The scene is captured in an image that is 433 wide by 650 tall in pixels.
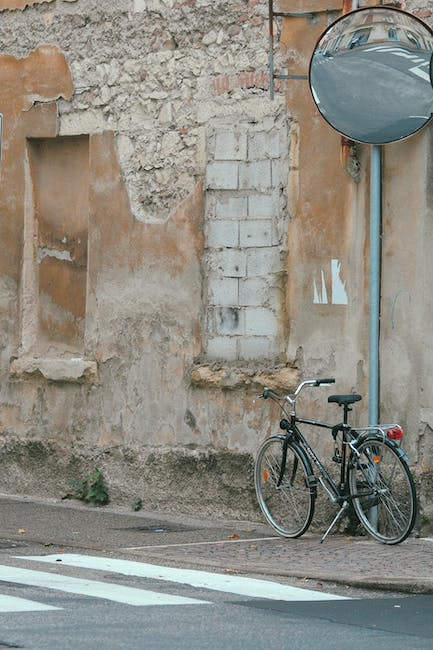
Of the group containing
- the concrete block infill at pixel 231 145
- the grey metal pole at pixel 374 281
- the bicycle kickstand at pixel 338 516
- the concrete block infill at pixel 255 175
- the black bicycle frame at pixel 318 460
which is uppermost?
the concrete block infill at pixel 231 145

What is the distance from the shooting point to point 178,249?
13281mm

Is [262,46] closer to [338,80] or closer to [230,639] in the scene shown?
[338,80]

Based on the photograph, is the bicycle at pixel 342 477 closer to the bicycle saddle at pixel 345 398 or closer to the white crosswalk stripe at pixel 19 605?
the bicycle saddle at pixel 345 398

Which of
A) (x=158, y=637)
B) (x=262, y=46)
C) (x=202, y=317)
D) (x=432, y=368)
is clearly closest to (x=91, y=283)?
(x=202, y=317)

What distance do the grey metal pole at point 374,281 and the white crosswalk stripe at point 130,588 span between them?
96.1 inches

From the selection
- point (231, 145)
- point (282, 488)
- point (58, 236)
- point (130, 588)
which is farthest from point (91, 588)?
point (58, 236)

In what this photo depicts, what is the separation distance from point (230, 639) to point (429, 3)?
20.0 feet

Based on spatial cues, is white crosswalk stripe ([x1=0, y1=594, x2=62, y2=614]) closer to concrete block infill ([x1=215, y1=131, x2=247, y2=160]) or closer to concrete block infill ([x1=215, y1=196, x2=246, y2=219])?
concrete block infill ([x1=215, y1=196, x2=246, y2=219])

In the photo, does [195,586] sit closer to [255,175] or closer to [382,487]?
[382,487]

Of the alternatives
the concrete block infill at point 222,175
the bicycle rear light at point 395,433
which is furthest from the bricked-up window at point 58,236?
the bicycle rear light at point 395,433

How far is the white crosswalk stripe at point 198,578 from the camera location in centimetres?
905

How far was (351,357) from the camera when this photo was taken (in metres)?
12.1

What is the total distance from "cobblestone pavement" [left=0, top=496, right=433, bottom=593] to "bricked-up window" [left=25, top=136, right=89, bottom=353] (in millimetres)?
1779

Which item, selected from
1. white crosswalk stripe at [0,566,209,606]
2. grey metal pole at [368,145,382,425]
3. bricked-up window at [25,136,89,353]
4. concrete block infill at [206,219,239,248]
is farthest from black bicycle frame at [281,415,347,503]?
→ bricked-up window at [25,136,89,353]
